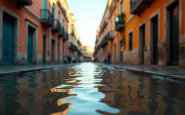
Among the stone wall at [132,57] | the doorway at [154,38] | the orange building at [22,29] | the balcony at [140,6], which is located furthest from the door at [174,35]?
the orange building at [22,29]

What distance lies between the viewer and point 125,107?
1.84 metres

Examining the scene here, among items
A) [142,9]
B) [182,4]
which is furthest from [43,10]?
[182,4]

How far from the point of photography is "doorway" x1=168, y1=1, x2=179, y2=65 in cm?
883

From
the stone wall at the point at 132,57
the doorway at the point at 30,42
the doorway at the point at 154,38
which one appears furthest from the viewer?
the doorway at the point at 30,42

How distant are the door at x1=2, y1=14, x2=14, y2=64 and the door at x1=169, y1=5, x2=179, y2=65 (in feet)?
33.2

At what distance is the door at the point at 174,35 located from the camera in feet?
28.9

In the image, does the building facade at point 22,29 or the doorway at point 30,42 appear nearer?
the building facade at point 22,29

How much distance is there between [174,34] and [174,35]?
0.18 feet

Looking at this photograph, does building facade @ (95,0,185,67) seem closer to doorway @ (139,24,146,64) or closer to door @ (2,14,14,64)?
doorway @ (139,24,146,64)

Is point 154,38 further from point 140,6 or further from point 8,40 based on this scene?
point 8,40

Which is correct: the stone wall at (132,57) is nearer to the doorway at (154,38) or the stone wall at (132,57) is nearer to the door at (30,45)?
the doorway at (154,38)

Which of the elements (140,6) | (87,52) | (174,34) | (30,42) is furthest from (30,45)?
(87,52)

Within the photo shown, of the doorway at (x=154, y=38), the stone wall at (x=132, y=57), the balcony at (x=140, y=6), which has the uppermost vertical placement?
the balcony at (x=140, y=6)

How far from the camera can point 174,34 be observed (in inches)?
359
